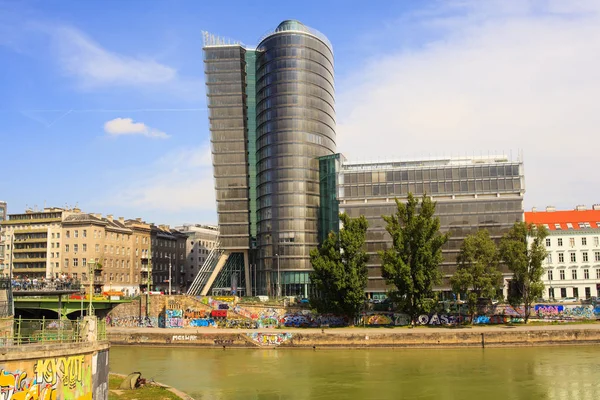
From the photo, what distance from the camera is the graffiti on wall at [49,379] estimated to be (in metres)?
24.9

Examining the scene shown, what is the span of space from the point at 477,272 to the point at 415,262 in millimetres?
8757

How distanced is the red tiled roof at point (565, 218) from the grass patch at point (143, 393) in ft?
277

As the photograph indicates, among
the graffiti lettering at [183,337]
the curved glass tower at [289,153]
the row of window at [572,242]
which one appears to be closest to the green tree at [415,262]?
the graffiti lettering at [183,337]

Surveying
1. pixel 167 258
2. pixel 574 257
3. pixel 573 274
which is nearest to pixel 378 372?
pixel 573 274

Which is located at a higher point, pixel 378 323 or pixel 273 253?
pixel 273 253

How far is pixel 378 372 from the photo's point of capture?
56031 millimetres

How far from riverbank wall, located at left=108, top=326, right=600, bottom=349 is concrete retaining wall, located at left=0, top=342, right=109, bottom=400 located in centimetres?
4821

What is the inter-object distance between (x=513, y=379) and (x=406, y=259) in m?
33.4

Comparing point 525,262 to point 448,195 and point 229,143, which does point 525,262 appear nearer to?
point 448,195

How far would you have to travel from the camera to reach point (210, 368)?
199 ft

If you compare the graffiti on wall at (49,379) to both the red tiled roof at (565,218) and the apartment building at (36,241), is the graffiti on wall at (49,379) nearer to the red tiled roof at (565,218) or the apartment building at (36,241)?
the red tiled roof at (565,218)

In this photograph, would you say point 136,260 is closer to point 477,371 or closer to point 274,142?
point 274,142

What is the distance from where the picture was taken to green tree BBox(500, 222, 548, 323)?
3196 inches

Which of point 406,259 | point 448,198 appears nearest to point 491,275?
point 406,259
